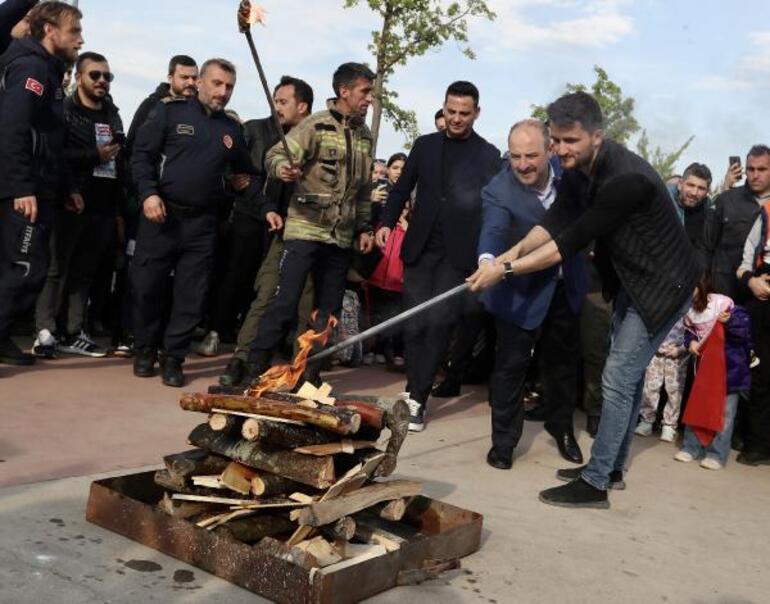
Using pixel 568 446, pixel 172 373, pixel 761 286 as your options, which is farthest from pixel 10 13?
pixel 761 286

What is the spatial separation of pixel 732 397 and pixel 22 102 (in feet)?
16.6

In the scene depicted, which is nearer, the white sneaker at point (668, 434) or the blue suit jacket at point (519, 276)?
the blue suit jacket at point (519, 276)

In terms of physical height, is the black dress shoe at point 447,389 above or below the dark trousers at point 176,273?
below

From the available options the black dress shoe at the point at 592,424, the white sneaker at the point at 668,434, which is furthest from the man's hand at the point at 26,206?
the white sneaker at the point at 668,434

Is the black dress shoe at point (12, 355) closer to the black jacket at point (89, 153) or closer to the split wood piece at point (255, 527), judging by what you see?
the black jacket at point (89, 153)

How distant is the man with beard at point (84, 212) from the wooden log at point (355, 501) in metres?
3.97

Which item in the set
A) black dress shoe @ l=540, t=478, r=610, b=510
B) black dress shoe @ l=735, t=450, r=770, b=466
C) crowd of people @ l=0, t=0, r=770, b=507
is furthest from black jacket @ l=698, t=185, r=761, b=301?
black dress shoe @ l=540, t=478, r=610, b=510

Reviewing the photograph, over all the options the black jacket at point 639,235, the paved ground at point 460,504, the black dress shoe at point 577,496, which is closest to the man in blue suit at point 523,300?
the paved ground at point 460,504

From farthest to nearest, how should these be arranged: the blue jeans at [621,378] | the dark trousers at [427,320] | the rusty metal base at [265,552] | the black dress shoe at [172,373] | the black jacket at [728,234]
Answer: the black jacket at [728,234]
the black dress shoe at [172,373]
the dark trousers at [427,320]
the blue jeans at [621,378]
the rusty metal base at [265,552]

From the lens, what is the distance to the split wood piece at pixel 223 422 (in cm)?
372

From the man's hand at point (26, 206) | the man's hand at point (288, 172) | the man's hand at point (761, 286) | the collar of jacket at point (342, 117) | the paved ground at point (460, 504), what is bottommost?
the paved ground at point (460, 504)

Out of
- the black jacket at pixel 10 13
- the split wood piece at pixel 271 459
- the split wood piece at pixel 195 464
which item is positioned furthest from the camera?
the black jacket at pixel 10 13

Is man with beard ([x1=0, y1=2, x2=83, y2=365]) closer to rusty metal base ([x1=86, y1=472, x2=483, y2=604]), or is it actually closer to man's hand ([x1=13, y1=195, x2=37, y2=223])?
man's hand ([x1=13, y1=195, x2=37, y2=223])

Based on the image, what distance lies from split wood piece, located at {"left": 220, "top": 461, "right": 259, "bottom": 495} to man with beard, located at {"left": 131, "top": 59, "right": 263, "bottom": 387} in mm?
2935
